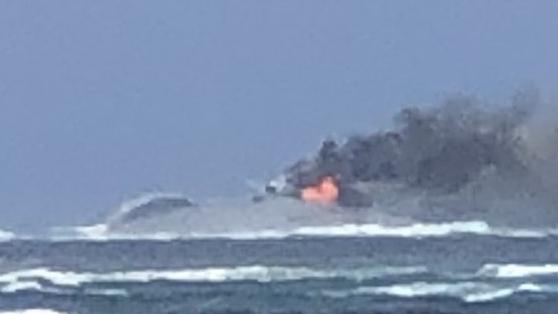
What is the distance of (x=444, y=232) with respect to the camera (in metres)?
36.8

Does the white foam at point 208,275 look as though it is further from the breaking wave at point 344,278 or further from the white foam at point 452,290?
the white foam at point 452,290

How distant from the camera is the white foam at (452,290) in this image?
30.7 metres

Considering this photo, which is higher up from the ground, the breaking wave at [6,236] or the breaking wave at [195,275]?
the breaking wave at [6,236]

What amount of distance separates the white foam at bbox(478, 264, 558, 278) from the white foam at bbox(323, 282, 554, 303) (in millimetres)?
726

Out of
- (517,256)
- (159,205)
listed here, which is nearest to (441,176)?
(159,205)

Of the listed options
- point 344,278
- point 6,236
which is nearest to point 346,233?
point 344,278

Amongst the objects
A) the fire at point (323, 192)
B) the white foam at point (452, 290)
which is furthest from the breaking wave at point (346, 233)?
the white foam at point (452, 290)

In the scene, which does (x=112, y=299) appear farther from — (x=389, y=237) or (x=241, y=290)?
(x=389, y=237)

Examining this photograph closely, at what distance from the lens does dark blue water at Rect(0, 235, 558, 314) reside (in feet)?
98.8

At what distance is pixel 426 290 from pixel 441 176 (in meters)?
13.3

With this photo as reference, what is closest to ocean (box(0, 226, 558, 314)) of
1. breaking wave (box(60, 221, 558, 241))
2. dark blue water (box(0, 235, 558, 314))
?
dark blue water (box(0, 235, 558, 314))

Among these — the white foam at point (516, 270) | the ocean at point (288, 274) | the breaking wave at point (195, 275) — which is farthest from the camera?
the white foam at point (516, 270)

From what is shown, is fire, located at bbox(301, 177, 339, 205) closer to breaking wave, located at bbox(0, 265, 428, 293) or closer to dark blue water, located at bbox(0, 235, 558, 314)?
dark blue water, located at bbox(0, 235, 558, 314)

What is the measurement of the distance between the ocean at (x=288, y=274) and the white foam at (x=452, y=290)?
0.07 feet
